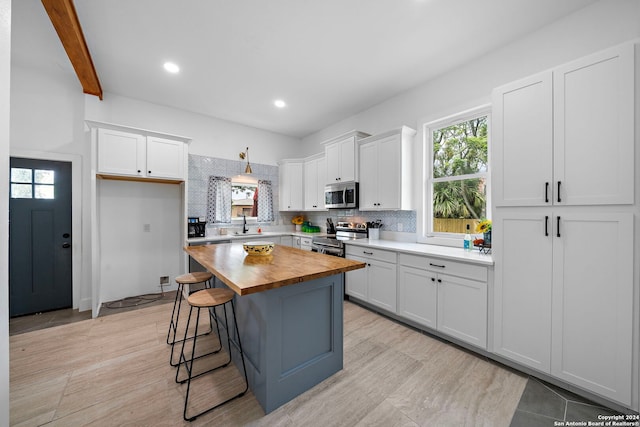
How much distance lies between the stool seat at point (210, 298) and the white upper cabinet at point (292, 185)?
3.30 m

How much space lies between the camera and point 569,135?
1.78 metres

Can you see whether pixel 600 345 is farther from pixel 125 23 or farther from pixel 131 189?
pixel 131 189

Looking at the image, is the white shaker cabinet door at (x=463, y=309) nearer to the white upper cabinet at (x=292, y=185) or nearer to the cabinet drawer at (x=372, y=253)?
the cabinet drawer at (x=372, y=253)

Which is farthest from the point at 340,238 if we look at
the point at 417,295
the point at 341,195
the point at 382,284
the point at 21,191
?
the point at 21,191

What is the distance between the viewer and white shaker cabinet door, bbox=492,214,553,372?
1868 millimetres

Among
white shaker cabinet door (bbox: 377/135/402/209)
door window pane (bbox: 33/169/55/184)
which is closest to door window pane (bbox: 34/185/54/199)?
door window pane (bbox: 33/169/55/184)

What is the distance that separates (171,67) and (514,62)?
3.78m

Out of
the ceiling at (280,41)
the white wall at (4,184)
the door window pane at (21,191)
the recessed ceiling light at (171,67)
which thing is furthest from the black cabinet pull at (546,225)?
the door window pane at (21,191)

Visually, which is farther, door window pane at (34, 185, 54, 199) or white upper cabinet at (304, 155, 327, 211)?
white upper cabinet at (304, 155, 327, 211)

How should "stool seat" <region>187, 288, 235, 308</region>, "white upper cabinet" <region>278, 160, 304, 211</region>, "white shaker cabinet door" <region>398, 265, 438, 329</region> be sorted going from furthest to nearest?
"white upper cabinet" <region>278, 160, 304, 211</region> < "white shaker cabinet door" <region>398, 265, 438, 329</region> < "stool seat" <region>187, 288, 235, 308</region>

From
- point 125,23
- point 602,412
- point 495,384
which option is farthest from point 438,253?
point 125,23

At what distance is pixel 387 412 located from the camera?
1.64m

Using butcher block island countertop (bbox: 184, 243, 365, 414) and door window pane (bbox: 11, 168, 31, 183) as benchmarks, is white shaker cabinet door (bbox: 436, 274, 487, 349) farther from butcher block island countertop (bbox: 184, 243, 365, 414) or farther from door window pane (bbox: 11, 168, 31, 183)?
door window pane (bbox: 11, 168, 31, 183)

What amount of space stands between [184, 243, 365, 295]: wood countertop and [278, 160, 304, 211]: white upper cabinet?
2854mm
